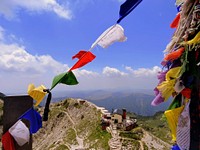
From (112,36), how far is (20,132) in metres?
1.47

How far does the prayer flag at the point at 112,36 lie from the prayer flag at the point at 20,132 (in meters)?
1.22

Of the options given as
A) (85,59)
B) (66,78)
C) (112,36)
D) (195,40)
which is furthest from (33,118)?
(195,40)

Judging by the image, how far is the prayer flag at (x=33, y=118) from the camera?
8.73ft

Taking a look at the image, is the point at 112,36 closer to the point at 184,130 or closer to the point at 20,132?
the point at 184,130

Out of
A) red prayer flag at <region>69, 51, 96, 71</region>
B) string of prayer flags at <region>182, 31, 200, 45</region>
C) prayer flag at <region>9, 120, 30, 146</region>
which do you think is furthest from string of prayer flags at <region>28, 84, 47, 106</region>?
string of prayer flags at <region>182, 31, 200, 45</region>

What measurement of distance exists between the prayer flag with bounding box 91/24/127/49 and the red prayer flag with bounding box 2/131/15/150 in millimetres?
1395

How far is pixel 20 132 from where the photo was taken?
8.46 feet

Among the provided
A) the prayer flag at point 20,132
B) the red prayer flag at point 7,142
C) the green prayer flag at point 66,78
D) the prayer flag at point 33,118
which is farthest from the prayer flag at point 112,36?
the red prayer flag at point 7,142

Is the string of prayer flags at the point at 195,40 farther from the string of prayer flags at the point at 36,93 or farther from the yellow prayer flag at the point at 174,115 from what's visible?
the string of prayer flags at the point at 36,93

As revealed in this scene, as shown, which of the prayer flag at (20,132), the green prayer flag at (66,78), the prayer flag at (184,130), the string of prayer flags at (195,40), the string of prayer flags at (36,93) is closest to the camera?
the string of prayer flags at (195,40)

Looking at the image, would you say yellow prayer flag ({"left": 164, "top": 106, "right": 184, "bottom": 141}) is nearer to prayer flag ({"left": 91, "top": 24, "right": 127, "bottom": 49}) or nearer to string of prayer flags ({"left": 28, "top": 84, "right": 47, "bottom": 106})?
prayer flag ({"left": 91, "top": 24, "right": 127, "bottom": 49})

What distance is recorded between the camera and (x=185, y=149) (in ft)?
6.86

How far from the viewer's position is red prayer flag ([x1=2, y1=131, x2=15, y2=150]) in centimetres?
262

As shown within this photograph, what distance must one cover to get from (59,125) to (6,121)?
4560 centimetres
